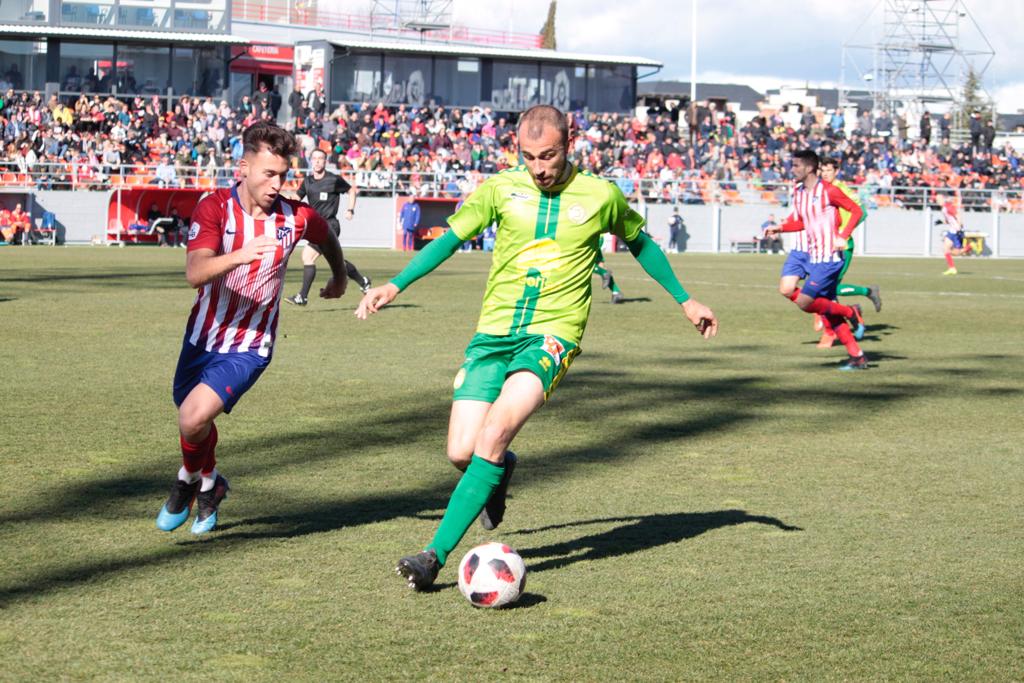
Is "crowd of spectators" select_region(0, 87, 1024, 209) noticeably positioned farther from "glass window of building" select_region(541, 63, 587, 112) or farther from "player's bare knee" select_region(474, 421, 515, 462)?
"player's bare knee" select_region(474, 421, 515, 462)

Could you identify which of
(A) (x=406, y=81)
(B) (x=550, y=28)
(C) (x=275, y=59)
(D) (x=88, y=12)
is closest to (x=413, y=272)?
(D) (x=88, y=12)

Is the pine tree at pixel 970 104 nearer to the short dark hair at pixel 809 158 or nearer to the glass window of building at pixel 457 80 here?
the glass window of building at pixel 457 80

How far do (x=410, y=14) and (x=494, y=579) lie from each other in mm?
63696

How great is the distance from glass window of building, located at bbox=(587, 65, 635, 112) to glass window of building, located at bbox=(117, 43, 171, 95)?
58.9 ft

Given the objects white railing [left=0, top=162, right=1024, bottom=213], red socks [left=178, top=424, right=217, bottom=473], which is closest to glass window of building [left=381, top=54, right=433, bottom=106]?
white railing [left=0, top=162, right=1024, bottom=213]

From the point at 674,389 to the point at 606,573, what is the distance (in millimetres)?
6296

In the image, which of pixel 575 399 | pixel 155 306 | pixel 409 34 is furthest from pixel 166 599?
pixel 409 34

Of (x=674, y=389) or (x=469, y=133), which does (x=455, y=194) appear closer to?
(x=469, y=133)

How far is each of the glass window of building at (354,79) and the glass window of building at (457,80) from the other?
266cm

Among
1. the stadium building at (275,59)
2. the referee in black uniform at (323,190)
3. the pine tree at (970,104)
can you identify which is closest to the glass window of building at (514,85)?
the stadium building at (275,59)

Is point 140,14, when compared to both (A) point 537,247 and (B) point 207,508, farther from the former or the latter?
(A) point 537,247

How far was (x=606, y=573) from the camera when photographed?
566cm

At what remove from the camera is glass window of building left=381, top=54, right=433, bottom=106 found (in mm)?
54438

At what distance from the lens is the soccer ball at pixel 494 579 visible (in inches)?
199
